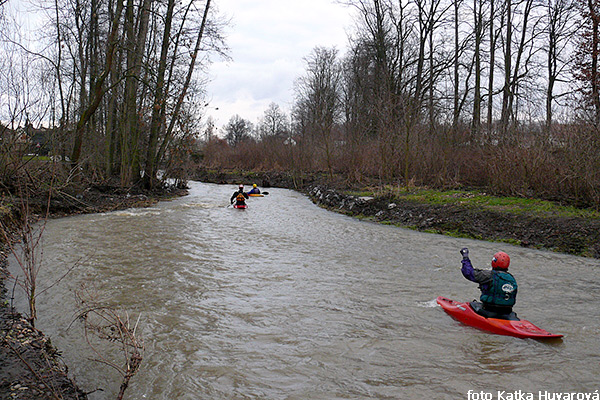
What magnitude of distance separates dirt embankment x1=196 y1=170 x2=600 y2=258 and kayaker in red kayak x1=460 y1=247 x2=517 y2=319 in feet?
17.8

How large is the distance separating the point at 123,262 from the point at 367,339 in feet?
16.9

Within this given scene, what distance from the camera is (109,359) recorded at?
4250 mm

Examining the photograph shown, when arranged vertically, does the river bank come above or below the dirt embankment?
below

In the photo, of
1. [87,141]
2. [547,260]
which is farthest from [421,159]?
[87,141]

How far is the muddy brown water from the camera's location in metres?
3.95

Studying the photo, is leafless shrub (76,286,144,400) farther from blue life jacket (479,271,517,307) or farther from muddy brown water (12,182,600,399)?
blue life jacket (479,271,517,307)

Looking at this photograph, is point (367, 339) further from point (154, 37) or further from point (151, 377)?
point (154, 37)

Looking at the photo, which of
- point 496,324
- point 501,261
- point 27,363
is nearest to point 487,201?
point 501,261

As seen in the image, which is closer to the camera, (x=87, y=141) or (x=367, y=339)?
(x=367, y=339)

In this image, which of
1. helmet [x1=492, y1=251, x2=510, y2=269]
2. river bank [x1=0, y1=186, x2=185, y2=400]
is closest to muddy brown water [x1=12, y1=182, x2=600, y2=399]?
river bank [x1=0, y1=186, x2=185, y2=400]

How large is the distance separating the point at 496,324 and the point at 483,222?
7119mm

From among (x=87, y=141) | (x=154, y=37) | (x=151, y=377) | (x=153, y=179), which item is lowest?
(x=151, y=377)

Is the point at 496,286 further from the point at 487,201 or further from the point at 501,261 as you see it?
the point at 487,201

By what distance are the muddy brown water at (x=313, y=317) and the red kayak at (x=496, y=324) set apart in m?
0.11
